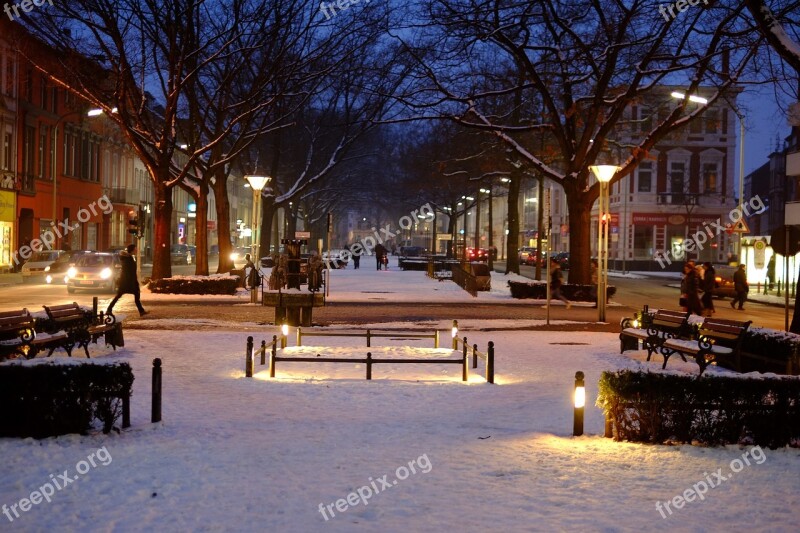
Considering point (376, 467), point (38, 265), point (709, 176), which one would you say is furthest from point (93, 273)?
point (709, 176)

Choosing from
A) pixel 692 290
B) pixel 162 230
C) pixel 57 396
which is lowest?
pixel 57 396

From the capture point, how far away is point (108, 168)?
2675 inches

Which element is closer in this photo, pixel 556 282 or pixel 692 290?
pixel 692 290

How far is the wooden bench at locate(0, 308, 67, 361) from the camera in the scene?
1327 centimetres

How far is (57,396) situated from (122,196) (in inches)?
2462

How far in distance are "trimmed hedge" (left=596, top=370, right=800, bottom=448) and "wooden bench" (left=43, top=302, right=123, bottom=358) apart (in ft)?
29.7

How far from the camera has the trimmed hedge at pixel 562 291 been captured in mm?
31516

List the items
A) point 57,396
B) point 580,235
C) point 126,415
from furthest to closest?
point 580,235 < point 126,415 < point 57,396

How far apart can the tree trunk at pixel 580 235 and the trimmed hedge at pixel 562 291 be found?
0.54m

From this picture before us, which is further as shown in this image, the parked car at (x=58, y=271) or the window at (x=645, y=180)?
the window at (x=645, y=180)

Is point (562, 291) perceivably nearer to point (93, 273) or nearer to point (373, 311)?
point (373, 311)

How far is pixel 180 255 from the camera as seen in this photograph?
2756 inches

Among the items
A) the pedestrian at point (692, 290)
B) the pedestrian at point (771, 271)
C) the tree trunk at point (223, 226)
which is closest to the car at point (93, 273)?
the tree trunk at point (223, 226)

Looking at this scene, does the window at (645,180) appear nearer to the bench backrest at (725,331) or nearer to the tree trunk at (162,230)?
the tree trunk at (162,230)
